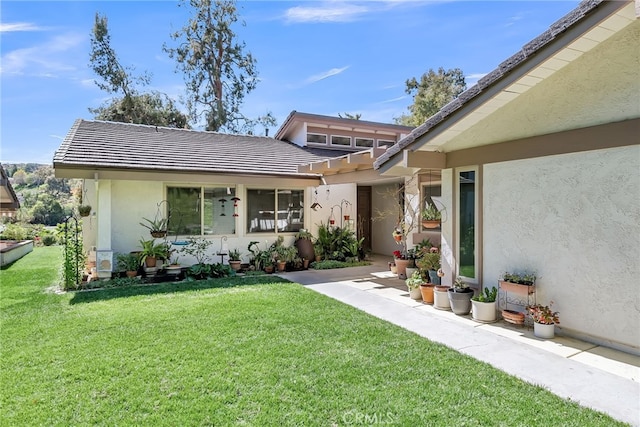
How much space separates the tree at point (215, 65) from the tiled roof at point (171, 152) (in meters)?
14.5

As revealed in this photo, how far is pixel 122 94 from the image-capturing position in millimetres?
28906

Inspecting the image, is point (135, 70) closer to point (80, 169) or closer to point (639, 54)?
point (80, 169)

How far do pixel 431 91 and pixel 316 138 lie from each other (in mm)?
21484

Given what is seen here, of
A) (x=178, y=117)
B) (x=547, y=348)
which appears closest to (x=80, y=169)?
(x=547, y=348)

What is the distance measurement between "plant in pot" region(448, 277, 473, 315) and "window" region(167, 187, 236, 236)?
7.82 meters

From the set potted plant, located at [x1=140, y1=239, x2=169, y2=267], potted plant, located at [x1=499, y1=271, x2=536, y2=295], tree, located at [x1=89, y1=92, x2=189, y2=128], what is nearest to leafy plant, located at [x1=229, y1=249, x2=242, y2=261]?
potted plant, located at [x1=140, y1=239, x2=169, y2=267]

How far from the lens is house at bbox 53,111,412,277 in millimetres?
10391

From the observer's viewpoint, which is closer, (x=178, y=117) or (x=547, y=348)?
(x=547, y=348)

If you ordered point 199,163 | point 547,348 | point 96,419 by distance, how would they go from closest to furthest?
point 96,419, point 547,348, point 199,163

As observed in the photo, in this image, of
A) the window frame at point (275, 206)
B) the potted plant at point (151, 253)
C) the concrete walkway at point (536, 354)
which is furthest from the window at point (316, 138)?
the concrete walkway at point (536, 354)

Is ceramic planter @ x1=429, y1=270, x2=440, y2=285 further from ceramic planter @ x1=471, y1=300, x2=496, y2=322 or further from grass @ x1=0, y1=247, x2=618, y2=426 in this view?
grass @ x1=0, y1=247, x2=618, y2=426

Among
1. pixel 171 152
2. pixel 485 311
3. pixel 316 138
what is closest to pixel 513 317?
pixel 485 311

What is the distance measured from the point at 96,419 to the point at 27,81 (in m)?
18.0

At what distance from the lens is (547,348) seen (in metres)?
5.42
